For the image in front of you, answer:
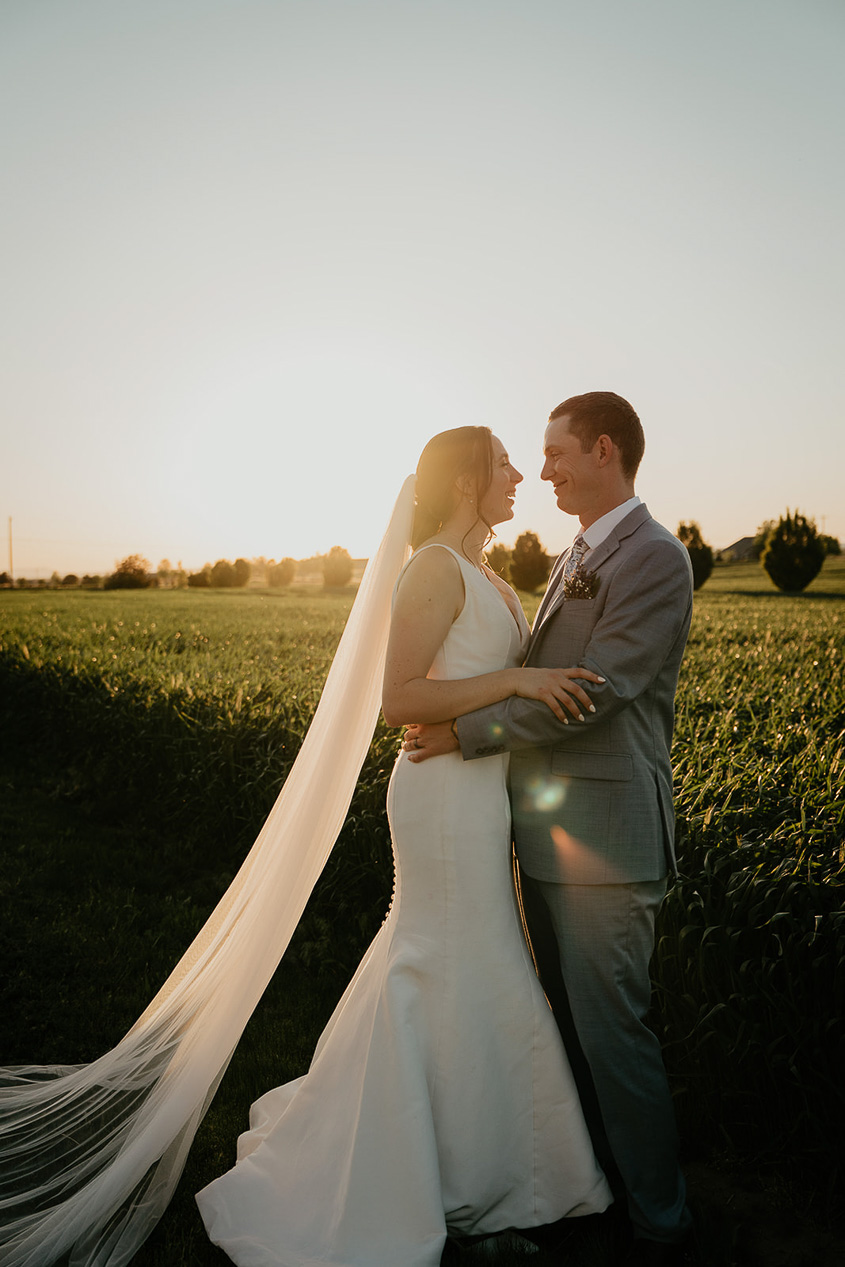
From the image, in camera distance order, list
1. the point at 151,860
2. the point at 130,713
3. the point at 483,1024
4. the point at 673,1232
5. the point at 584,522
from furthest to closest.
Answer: the point at 130,713 < the point at 151,860 < the point at 584,522 < the point at 483,1024 < the point at 673,1232

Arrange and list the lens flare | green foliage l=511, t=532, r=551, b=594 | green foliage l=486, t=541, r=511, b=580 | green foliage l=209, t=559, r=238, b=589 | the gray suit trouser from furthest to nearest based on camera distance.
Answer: green foliage l=209, t=559, r=238, b=589 → green foliage l=511, t=532, r=551, b=594 → green foliage l=486, t=541, r=511, b=580 → the lens flare → the gray suit trouser

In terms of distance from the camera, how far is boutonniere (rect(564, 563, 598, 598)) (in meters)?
2.85

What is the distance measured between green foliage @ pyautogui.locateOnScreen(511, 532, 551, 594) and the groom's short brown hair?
42.4m

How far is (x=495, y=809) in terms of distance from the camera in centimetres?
306

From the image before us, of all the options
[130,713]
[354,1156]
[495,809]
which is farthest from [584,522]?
[130,713]

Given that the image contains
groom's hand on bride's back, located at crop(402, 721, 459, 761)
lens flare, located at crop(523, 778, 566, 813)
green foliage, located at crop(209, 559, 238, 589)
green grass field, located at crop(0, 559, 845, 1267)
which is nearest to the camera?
lens flare, located at crop(523, 778, 566, 813)

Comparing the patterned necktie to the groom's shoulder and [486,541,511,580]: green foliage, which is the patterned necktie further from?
[486,541,511,580]: green foliage

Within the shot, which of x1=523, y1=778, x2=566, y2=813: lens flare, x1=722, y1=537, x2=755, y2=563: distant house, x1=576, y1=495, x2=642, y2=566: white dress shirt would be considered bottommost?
x1=523, y1=778, x2=566, y2=813: lens flare

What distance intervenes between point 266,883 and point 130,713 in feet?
18.2

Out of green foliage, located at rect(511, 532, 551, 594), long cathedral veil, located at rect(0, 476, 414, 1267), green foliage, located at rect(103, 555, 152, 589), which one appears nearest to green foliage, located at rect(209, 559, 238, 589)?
green foliage, located at rect(103, 555, 152, 589)

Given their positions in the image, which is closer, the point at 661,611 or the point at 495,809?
the point at 661,611

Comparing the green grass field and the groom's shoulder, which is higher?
the groom's shoulder

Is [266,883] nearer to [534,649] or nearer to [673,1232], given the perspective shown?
[534,649]

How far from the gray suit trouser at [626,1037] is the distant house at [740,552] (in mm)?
77730
